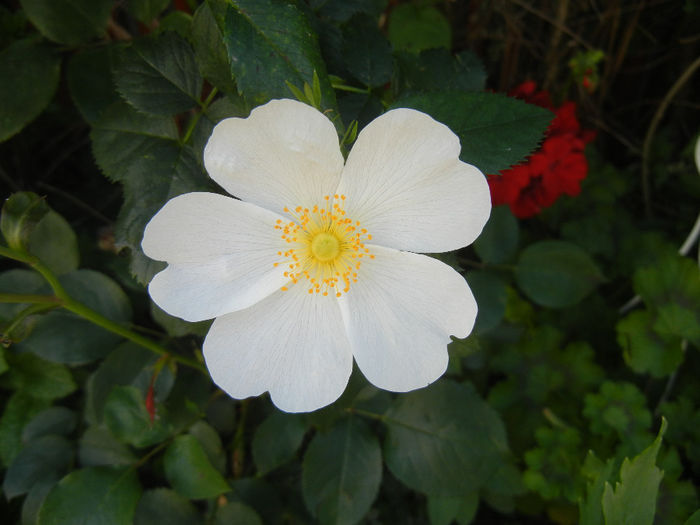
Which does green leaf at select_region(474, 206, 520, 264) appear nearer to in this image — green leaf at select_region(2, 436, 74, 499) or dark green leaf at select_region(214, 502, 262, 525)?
dark green leaf at select_region(214, 502, 262, 525)

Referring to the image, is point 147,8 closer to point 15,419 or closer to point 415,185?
point 415,185

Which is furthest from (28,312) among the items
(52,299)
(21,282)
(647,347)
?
(647,347)

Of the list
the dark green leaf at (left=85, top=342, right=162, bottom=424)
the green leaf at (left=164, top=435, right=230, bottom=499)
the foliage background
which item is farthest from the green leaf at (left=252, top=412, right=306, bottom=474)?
the dark green leaf at (left=85, top=342, right=162, bottom=424)

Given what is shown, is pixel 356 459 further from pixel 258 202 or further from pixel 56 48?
pixel 56 48

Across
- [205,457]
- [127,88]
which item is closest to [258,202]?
[127,88]

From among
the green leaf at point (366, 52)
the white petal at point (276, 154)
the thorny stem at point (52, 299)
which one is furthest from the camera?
the green leaf at point (366, 52)

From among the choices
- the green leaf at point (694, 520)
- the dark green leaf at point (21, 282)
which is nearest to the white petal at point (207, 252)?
the dark green leaf at point (21, 282)

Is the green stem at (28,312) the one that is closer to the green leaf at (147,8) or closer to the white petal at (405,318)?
the white petal at (405,318)
